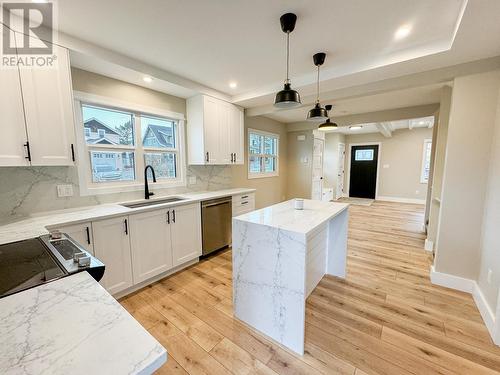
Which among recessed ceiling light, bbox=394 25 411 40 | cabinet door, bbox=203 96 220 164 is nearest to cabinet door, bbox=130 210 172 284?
cabinet door, bbox=203 96 220 164

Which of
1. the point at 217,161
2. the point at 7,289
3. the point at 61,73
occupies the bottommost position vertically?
the point at 7,289

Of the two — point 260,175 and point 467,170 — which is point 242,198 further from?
point 467,170

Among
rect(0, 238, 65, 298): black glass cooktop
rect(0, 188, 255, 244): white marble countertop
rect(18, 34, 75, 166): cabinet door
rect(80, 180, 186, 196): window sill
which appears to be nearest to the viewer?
rect(0, 238, 65, 298): black glass cooktop

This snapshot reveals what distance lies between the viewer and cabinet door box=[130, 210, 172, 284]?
2346 mm

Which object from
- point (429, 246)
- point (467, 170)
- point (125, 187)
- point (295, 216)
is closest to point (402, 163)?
point (429, 246)

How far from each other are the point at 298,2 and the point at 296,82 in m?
1.36

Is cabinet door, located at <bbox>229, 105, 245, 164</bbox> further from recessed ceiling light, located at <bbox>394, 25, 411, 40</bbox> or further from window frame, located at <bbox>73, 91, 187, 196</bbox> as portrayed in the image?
recessed ceiling light, located at <bbox>394, 25, 411, 40</bbox>

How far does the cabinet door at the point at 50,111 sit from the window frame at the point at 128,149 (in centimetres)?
20

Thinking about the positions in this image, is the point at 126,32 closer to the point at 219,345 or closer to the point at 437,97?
the point at 219,345

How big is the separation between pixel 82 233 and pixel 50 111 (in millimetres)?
1106

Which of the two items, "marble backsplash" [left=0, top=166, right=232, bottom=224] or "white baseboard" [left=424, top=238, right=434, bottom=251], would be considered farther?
"white baseboard" [left=424, top=238, right=434, bottom=251]

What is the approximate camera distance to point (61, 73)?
1937 mm

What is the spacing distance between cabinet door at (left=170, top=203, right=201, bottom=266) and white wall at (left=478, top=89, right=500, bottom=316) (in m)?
3.06

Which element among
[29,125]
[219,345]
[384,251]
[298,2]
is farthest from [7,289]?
[384,251]
